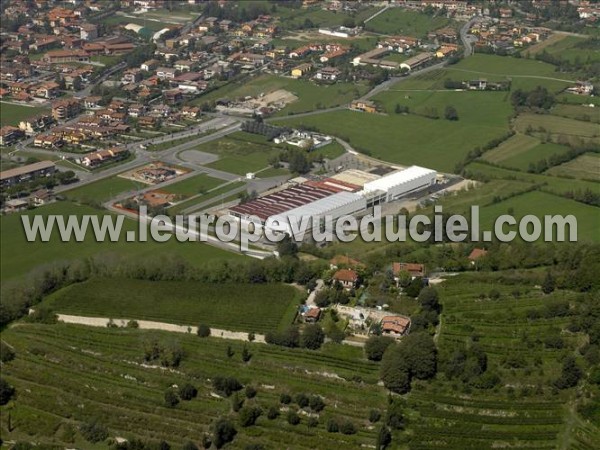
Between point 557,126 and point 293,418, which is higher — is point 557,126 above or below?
below

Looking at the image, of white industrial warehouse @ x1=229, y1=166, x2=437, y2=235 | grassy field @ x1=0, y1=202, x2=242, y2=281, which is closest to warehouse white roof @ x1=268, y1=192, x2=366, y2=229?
white industrial warehouse @ x1=229, y1=166, x2=437, y2=235

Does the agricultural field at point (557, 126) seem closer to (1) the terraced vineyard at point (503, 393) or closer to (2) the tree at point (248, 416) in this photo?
(1) the terraced vineyard at point (503, 393)

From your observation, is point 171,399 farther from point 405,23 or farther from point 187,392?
point 405,23

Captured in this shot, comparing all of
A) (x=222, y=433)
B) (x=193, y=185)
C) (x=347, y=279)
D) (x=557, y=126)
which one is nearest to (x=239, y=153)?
(x=193, y=185)

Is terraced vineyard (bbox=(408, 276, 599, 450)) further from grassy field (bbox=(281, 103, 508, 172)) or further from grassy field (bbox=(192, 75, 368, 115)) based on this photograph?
grassy field (bbox=(192, 75, 368, 115))

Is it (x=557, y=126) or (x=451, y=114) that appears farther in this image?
(x=451, y=114)

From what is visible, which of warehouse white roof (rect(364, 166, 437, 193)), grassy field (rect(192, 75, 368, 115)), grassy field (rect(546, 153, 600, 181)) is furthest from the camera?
grassy field (rect(192, 75, 368, 115))
